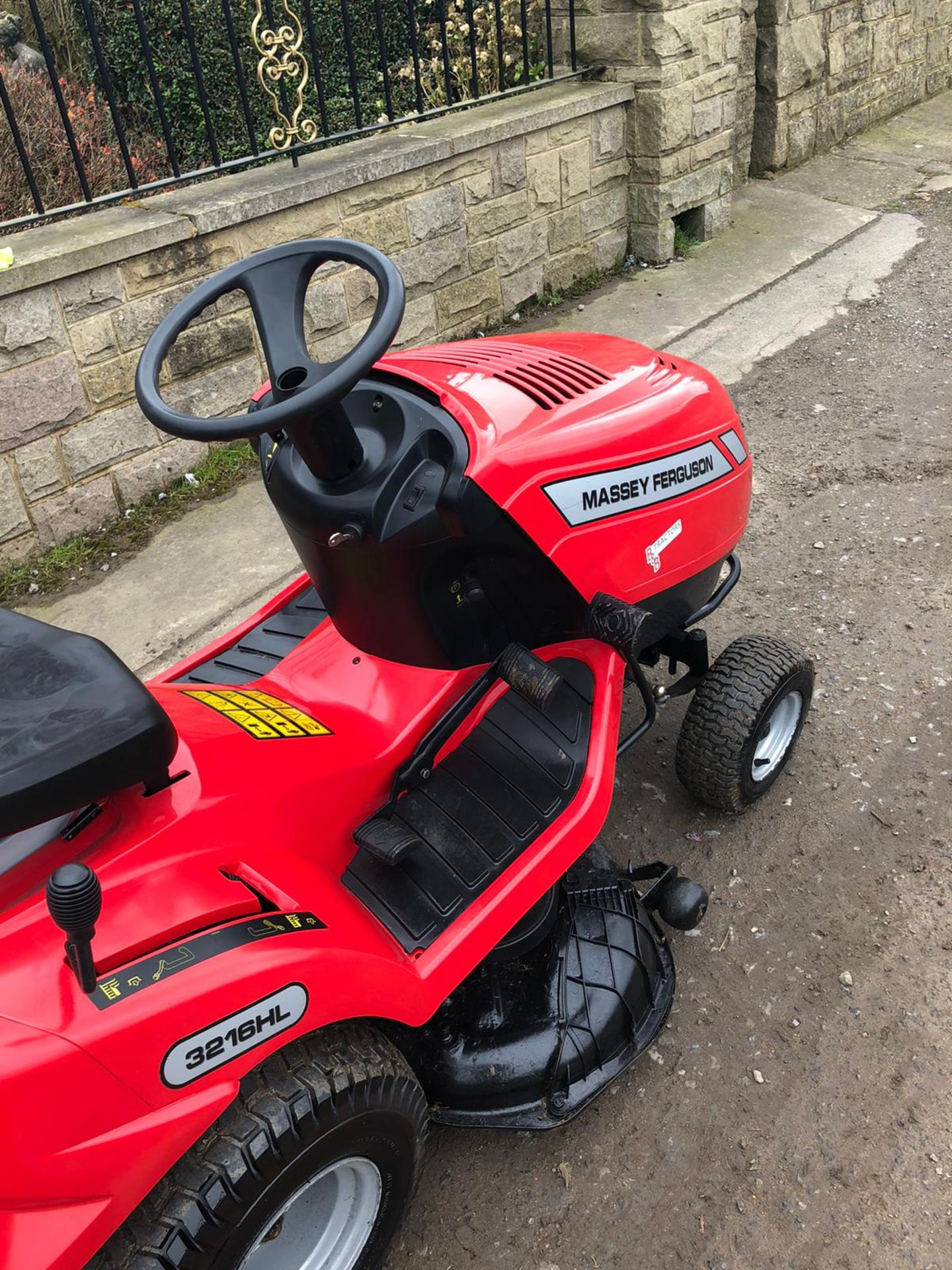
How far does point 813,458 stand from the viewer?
4152 mm

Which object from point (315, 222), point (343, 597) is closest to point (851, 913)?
point (343, 597)

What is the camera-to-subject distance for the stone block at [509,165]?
4904 mm

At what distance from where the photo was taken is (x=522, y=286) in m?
5.33

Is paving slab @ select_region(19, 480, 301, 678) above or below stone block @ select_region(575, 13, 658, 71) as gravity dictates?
below

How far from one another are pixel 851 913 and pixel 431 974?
3.90ft

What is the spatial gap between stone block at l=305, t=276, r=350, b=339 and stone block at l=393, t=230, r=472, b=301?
0.33 m

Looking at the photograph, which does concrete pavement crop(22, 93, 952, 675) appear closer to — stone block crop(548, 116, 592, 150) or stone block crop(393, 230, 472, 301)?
stone block crop(393, 230, 472, 301)

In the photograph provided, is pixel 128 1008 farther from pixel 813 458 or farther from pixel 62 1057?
pixel 813 458

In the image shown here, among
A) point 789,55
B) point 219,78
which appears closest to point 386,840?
point 789,55

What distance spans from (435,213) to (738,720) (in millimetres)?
3246

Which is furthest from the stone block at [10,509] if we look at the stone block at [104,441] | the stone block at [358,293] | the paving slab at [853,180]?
the paving slab at [853,180]

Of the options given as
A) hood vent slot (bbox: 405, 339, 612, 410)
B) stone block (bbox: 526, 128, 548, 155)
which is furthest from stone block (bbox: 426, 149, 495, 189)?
hood vent slot (bbox: 405, 339, 612, 410)

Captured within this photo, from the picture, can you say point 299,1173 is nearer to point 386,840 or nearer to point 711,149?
point 386,840

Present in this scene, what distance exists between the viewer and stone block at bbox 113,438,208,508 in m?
3.98
